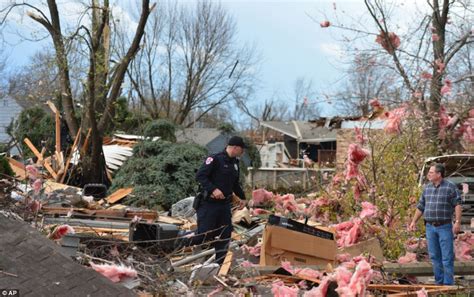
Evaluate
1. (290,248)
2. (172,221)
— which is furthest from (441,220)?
(172,221)

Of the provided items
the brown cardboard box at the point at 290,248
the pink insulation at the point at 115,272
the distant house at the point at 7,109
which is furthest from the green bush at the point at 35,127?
the distant house at the point at 7,109

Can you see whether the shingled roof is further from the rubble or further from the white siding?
the white siding

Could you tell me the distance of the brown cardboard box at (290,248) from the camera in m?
8.23

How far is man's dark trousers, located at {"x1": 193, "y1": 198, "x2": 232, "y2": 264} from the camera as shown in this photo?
822 centimetres

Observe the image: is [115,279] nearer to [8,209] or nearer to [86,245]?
[86,245]

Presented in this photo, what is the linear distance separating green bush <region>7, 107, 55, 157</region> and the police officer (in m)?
18.9

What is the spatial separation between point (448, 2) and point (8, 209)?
44.1ft

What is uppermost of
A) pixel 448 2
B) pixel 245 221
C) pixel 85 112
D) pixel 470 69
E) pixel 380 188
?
pixel 448 2

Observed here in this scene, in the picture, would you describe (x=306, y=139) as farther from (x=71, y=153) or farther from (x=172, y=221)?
(x=172, y=221)

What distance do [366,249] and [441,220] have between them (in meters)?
1.16

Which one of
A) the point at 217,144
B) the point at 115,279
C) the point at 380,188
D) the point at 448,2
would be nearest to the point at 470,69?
the point at 448,2

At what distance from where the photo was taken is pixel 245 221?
11836 millimetres

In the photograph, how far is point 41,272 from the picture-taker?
4.60 metres

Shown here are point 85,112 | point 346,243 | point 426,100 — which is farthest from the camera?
point 85,112
